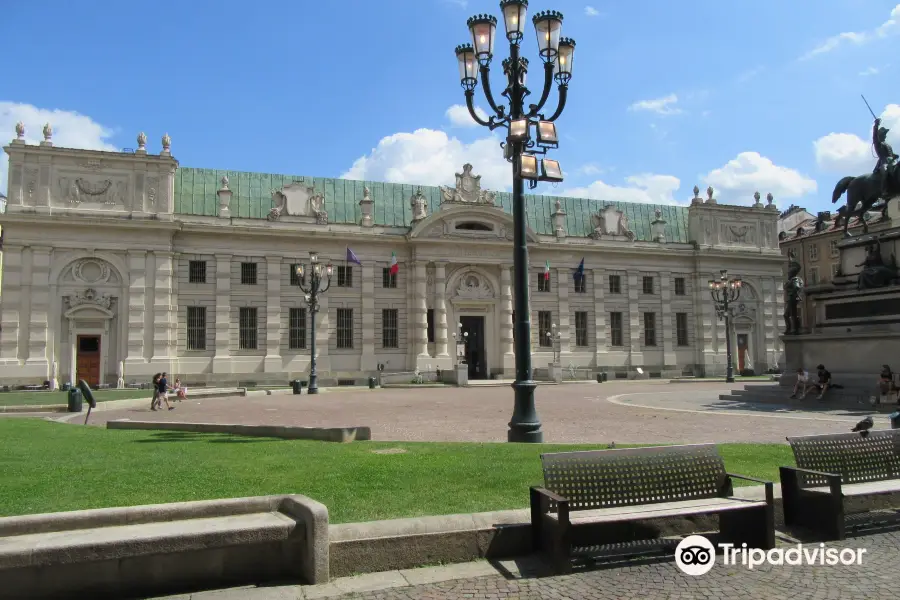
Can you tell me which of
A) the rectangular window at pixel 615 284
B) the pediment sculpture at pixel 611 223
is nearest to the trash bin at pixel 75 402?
the rectangular window at pixel 615 284

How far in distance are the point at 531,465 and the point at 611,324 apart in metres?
44.3

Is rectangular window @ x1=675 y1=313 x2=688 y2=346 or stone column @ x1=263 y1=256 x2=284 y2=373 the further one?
rectangular window @ x1=675 y1=313 x2=688 y2=346

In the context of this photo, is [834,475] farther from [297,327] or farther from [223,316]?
[297,327]

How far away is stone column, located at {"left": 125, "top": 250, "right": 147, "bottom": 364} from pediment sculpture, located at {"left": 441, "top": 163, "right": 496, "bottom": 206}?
20.2 metres

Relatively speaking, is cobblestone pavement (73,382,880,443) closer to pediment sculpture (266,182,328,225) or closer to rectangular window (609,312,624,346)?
pediment sculpture (266,182,328,225)

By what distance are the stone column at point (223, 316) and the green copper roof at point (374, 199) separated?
13.0ft

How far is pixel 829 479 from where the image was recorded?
6504 mm

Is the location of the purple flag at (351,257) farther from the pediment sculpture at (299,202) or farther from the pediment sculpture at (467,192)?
the pediment sculpture at (467,192)

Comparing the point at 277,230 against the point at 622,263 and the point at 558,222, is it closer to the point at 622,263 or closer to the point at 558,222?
the point at 558,222

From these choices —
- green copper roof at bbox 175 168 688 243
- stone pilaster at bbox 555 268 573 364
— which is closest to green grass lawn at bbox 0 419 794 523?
green copper roof at bbox 175 168 688 243

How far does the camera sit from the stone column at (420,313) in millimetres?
46250

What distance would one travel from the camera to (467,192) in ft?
160

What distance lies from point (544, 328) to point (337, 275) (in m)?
15.7

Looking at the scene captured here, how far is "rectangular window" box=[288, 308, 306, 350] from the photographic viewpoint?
4481 cm
